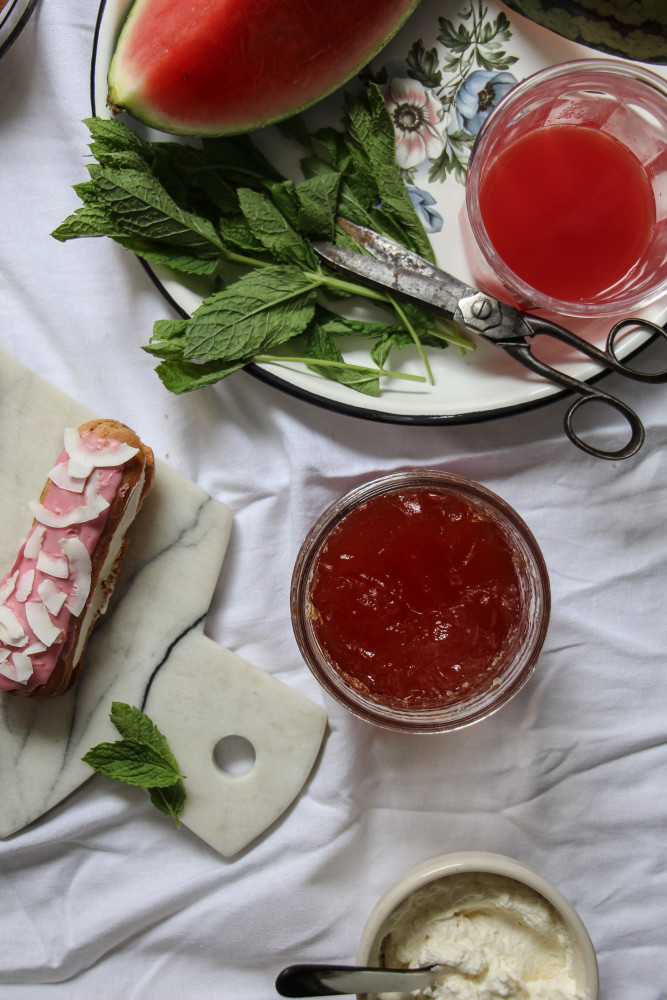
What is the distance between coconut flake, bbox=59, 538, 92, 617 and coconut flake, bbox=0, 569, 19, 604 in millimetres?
96

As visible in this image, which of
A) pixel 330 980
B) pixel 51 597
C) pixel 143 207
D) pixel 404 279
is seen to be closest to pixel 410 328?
pixel 404 279

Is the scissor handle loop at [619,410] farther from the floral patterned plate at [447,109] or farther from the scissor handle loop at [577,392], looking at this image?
the floral patterned plate at [447,109]

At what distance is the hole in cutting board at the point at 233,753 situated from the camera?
4.56 ft

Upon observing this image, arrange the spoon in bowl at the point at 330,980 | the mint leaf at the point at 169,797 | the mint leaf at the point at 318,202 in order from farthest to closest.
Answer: the mint leaf at the point at 169,797 < the mint leaf at the point at 318,202 < the spoon in bowl at the point at 330,980

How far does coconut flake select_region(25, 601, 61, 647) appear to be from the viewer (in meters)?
1.22

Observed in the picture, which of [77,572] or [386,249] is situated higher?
[386,249]

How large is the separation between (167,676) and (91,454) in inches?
15.5

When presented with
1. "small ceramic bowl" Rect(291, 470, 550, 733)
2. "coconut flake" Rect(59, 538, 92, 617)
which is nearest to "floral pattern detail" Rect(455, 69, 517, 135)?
"small ceramic bowl" Rect(291, 470, 550, 733)

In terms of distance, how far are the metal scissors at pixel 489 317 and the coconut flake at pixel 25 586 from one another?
66cm

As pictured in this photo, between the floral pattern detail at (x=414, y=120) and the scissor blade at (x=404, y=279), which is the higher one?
the floral pattern detail at (x=414, y=120)

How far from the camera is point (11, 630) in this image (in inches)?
48.0

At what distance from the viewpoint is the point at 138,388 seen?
140 cm

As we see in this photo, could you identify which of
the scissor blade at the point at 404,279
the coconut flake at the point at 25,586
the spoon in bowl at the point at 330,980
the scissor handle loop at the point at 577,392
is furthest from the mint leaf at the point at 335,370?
the spoon in bowl at the point at 330,980

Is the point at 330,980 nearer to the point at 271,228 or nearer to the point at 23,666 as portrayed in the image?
the point at 23,666
